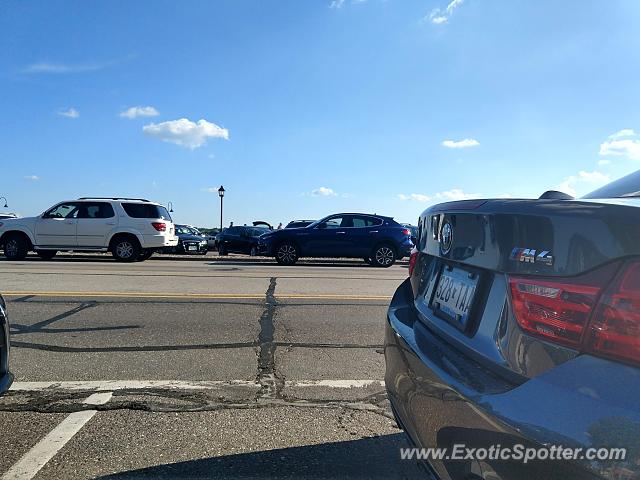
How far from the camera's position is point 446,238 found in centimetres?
236

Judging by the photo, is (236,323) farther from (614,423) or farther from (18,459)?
(614,423)

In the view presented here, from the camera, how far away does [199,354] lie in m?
5.04

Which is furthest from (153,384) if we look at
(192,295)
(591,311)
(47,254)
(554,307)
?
(47,254)

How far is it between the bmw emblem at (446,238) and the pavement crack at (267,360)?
215cm

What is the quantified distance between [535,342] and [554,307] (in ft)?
0.41

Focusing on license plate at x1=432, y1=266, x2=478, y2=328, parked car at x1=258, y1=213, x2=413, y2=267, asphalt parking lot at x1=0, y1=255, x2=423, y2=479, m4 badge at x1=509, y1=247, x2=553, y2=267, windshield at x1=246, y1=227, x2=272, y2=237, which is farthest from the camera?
windshield at x1=246, y1=227, x2=272, y2=237

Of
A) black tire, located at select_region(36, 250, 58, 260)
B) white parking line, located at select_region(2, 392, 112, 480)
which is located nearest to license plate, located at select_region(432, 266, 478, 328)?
white parking line, located at select_region(2, 392, 112, 480)

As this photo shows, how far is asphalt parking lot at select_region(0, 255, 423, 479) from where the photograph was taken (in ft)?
9.71

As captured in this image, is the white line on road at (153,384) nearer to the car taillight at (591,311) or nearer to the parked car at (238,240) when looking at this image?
the car taillight at (591,311)

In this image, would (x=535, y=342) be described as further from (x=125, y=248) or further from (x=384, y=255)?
(x=125, y=248)

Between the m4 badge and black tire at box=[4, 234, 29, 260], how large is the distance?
1738 cm

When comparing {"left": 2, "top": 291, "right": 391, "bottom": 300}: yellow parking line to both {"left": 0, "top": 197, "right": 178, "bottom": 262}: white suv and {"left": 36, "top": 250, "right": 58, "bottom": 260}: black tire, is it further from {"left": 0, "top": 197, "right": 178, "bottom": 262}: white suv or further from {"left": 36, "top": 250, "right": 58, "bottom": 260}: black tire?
{"left": 36, "top": 250, "right": 58, "bottom": 260}: black tire

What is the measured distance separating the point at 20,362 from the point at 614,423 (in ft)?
16.2

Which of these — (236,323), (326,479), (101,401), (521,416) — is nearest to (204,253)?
(236,323)
